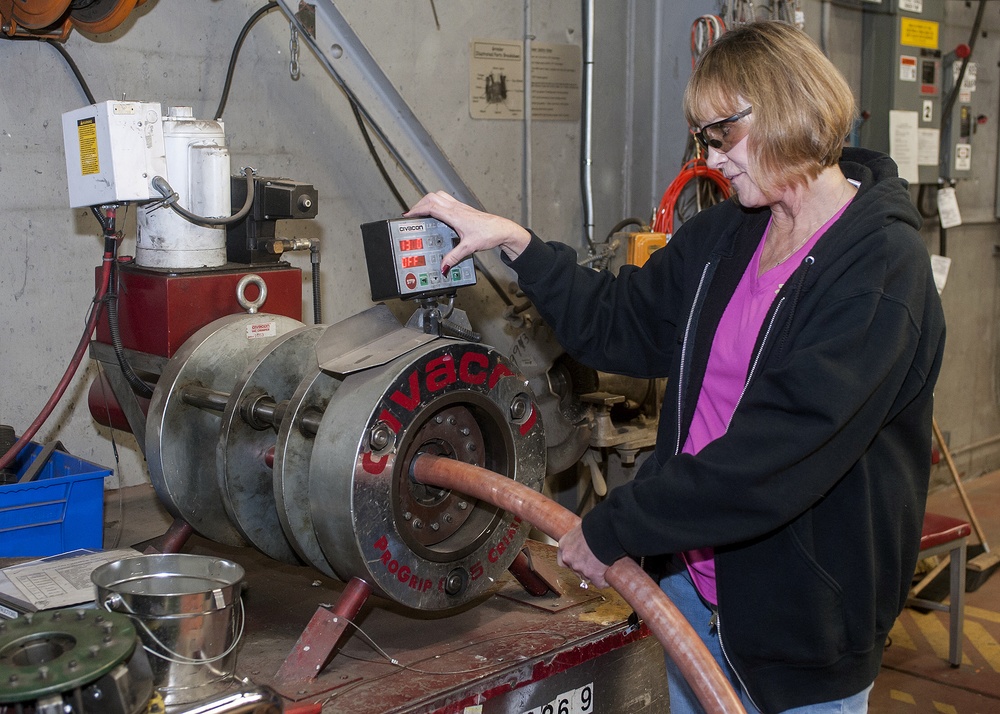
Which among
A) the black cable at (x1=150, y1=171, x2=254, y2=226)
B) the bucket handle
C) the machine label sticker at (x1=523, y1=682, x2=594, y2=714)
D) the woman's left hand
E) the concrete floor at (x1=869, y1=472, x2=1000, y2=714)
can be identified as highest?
the black cable at (x1=150, y1=171, x2=254, y2=226)

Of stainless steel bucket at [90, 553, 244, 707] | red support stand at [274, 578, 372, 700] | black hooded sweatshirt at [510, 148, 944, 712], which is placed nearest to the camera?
black hooded sweatshirt at [510, 148, 944, 712]

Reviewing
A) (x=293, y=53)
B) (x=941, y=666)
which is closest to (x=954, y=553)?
(x=941, y=666)

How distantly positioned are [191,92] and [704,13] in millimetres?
1634

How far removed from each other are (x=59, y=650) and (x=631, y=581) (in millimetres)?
652

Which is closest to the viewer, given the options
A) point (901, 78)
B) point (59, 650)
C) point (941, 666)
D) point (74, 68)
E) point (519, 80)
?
point (59, 650)

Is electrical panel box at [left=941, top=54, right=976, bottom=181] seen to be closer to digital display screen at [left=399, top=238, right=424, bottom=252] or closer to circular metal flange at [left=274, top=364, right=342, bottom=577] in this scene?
digital display screen at [left=399, top=238, right=424, bottom=252]

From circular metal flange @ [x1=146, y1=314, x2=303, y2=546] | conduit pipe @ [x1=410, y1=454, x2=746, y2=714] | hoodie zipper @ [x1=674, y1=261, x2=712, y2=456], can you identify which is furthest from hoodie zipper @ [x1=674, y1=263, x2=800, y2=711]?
circular metal flange @ [x1=146, y1=314, x2=303, y2=546]

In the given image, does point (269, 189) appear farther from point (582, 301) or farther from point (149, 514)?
point (149, 514)

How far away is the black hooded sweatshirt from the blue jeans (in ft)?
0.07

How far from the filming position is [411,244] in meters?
1.39

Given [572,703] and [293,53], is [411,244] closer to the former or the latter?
[572,703]

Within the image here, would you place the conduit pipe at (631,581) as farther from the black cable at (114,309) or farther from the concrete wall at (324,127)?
the concrete wall at (324,127)

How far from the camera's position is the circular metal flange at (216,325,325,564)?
4.97ft

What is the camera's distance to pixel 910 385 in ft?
3.88
